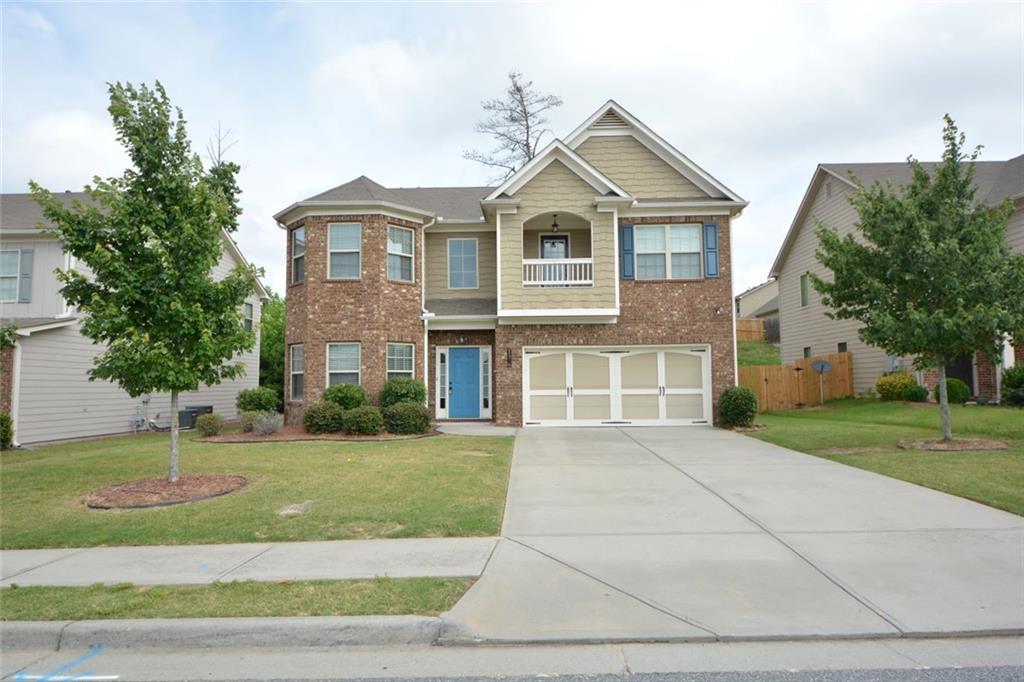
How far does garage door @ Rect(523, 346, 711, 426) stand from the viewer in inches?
Answer: 704

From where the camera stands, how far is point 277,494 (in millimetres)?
→ 8844

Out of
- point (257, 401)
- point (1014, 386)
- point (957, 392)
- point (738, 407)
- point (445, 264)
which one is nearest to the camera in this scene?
point (257, 401)

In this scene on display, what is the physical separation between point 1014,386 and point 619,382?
11477 millimetres

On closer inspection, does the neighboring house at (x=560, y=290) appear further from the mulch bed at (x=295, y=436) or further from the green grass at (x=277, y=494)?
the green grass at (x=277, y=494)

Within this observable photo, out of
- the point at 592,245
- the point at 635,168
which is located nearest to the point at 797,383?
the point at 635,168

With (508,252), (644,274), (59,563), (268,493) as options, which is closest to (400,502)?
(268,493)

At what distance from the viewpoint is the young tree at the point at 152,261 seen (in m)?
8.88

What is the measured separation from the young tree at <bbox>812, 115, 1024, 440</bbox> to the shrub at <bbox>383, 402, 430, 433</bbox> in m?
9.49

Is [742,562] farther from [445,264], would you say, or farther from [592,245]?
[445,264]

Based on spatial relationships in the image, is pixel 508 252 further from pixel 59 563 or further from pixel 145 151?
pixel 59 563

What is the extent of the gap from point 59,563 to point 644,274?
14744mm

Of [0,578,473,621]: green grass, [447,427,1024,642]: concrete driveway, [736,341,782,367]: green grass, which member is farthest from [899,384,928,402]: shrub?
[0,578,473,621]: green grass

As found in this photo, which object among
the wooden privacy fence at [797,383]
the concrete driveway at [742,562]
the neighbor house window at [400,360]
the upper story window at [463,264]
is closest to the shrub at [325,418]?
the neighbor house window at [400,360]

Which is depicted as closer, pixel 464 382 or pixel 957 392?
pixel 464 382
